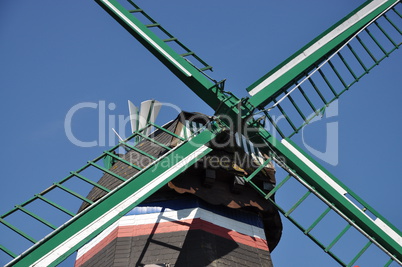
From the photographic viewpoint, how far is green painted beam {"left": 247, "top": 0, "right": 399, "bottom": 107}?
36.8 feet

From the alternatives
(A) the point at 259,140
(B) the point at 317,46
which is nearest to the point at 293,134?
(A) the point at 259,140

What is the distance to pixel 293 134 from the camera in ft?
37.7

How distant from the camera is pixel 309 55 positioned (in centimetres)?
1159

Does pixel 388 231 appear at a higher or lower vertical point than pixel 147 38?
higher

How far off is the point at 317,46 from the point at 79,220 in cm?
531

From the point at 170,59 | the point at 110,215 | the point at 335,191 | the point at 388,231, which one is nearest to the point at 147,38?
the point at 170,59

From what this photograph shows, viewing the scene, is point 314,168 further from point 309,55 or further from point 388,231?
point 309,55

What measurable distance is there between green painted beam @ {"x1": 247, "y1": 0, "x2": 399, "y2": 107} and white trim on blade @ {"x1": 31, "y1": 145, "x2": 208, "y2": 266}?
1.46m

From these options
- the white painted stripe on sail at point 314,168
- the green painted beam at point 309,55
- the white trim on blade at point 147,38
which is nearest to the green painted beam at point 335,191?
the white painted stripe on sail at point 314,168

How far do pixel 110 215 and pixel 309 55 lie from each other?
4.66 m

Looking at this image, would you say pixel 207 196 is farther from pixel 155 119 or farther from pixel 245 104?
pixel 155 119

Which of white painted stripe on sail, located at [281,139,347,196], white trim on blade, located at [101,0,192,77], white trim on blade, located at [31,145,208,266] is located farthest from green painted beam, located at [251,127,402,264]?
white trim on blade, located at [101,0,192,77]

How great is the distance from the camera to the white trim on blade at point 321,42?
11.3m

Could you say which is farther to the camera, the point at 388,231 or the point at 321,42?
the point at 321,42
